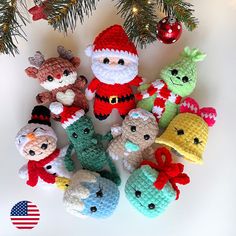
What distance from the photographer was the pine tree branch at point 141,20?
88cm

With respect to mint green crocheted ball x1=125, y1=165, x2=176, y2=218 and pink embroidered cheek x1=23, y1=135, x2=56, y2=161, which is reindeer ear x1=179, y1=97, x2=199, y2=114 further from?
pink embroidered cheek x1=23, y1=135, x2=56, y2=161

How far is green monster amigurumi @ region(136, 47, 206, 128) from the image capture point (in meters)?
0.97

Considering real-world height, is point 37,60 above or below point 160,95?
above

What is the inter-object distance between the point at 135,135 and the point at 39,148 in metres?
0.23

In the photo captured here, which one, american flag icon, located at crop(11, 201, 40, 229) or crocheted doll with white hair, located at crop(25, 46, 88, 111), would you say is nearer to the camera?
crocheted doll with white hair, located at crop(25, 46, 88, 111)

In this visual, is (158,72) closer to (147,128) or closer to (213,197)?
(147,128)

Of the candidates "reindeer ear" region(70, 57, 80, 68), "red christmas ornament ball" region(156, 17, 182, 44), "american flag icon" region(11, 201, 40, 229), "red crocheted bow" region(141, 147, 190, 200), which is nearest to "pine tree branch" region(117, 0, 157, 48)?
"red christmas ornament ball" region(156, 17, 182, 44)

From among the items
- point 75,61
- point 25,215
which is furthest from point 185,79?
point 25,215

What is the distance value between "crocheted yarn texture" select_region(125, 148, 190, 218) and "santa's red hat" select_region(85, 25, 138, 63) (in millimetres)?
241

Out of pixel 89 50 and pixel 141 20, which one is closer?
pixel 141 20

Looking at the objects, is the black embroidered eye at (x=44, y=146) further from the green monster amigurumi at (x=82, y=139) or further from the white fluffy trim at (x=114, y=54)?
the white fluffy trim at (x=114, y=54)

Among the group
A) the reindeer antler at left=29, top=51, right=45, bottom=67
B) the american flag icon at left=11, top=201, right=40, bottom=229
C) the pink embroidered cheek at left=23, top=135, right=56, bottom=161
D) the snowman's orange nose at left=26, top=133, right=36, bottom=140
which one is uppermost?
the reindeer antler at left=29, top=51, right=45, bottom=67

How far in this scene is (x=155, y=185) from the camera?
95 centimetres

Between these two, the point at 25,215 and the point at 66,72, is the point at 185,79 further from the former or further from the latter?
the point at 25,215
